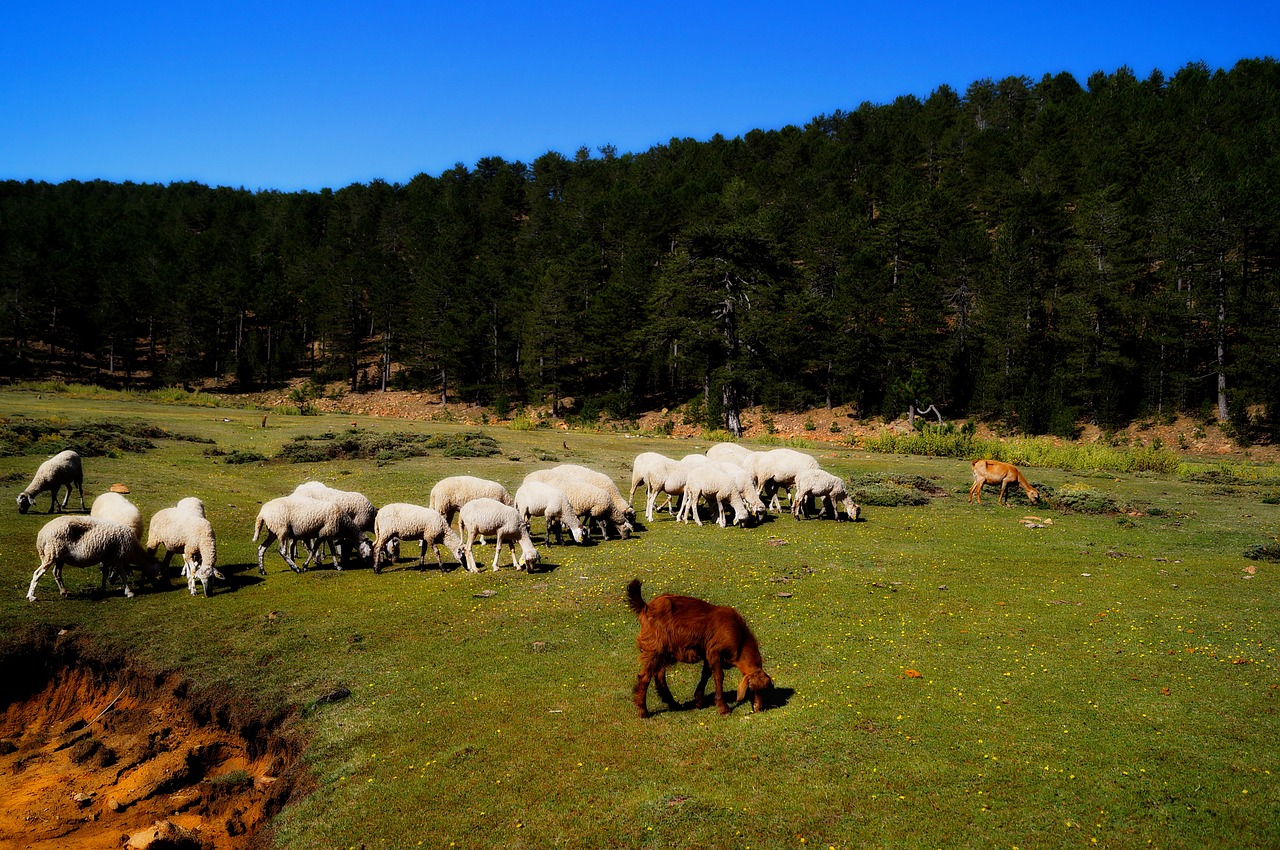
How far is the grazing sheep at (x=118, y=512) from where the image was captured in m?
16.2

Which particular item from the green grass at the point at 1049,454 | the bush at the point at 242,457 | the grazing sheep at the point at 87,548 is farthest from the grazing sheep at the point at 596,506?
the green grass at the point at 1049,454

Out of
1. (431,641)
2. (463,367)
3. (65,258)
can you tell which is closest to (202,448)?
(431,641)

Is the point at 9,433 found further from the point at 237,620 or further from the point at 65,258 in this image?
the point at 65,258

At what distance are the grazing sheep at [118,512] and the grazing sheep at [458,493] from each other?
257 inches

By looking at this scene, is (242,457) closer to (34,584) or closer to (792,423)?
(34,584)

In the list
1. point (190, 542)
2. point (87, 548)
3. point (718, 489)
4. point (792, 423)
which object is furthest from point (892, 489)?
point (792, 423)

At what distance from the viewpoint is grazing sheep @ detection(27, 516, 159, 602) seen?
13.5m

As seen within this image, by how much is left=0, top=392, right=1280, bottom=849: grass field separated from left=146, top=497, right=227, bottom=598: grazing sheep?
1.74 ft

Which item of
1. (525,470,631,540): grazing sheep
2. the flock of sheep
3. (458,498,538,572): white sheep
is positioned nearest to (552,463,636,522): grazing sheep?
the flock of sheep

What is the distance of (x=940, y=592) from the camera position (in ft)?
48.3

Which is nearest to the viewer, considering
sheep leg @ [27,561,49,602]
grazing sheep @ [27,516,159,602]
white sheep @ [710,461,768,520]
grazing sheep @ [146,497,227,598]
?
sheep leg @ [27,561,49,602]

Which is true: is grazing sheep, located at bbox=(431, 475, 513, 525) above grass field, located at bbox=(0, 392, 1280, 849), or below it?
above

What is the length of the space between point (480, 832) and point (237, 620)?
816cm

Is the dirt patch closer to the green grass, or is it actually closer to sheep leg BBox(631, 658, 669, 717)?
sheep leg BBox(631, 658, 669, 717)
